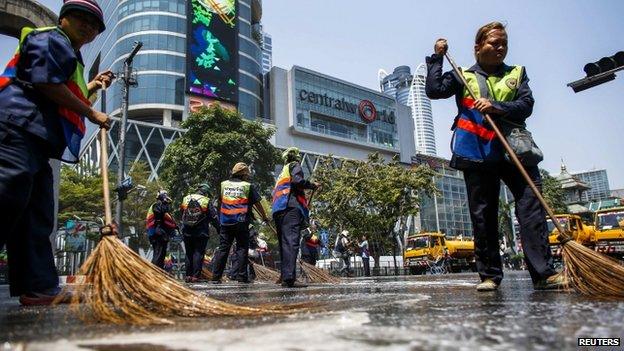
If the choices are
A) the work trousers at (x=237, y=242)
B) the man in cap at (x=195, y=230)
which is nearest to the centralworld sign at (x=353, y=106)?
the man in cap at (x=195, y=230)

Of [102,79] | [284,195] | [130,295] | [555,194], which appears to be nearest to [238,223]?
[284,195]

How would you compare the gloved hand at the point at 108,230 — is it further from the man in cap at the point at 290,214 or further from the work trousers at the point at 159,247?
the work trousers at the point at 159,247

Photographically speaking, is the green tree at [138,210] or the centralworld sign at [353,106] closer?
the green tree at [138,210]

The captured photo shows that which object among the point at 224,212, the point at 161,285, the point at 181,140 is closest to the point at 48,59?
the point at 161,285

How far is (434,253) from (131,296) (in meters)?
23.2

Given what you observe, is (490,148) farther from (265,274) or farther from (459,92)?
(265,274)

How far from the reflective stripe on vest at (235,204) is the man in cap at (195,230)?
4.97ft

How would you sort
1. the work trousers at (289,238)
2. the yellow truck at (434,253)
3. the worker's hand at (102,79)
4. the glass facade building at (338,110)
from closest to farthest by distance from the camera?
the worker's hand at (102,79)
the work trousers at (289,238)
the yellow truck at (434,253)
the glass facade building at (338,110)

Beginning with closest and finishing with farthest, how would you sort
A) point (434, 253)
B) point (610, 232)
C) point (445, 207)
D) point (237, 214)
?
point (237, 214) < point (610, 232) < point (434, 253) < point (445, 207)

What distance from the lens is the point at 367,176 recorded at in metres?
24.1

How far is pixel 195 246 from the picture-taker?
805 centimetres

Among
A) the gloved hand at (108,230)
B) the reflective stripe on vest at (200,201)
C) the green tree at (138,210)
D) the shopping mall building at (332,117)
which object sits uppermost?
the shopping mall building at (332,117)

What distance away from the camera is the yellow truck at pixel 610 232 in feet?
56.9

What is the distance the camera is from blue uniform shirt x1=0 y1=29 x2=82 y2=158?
238 cm
